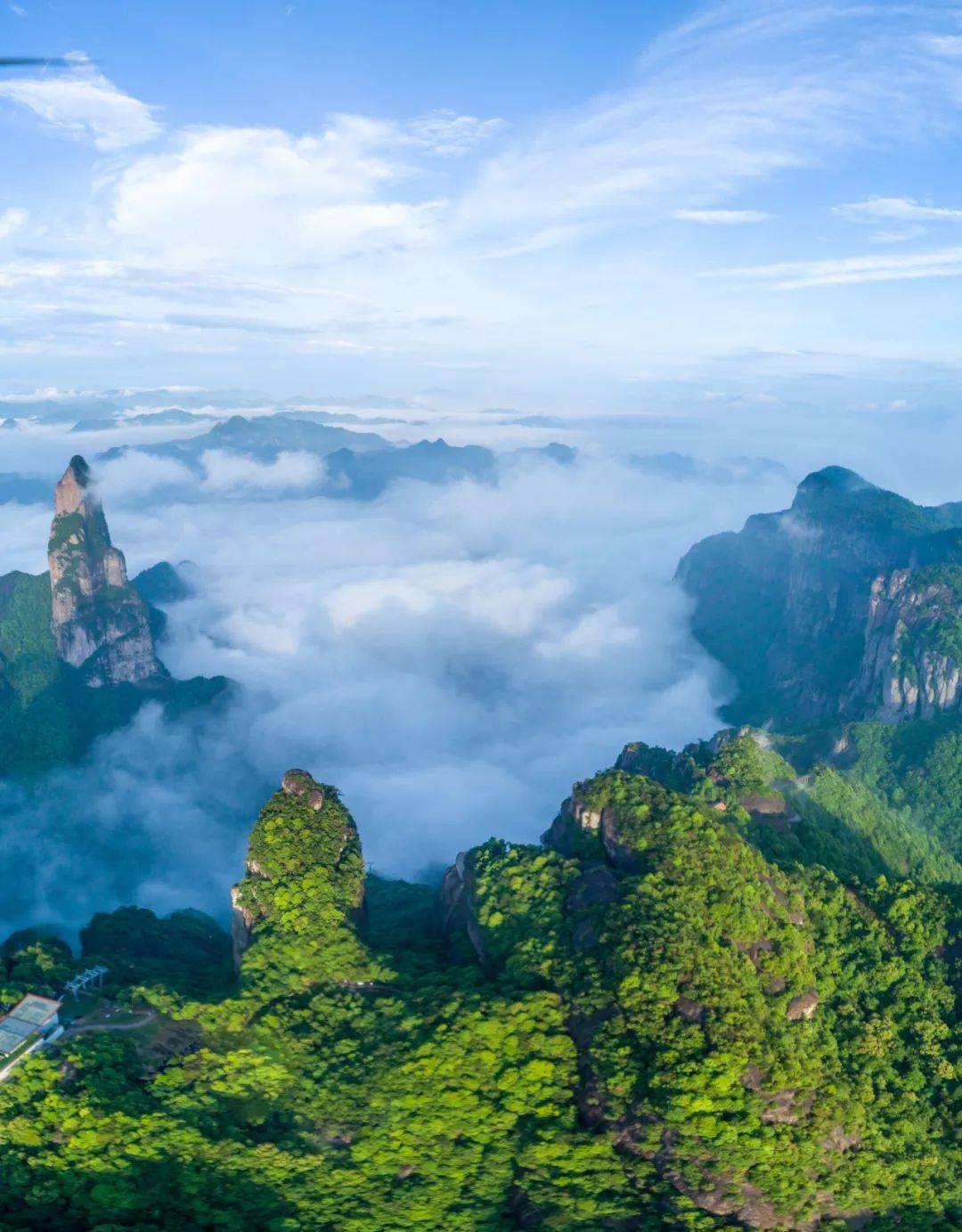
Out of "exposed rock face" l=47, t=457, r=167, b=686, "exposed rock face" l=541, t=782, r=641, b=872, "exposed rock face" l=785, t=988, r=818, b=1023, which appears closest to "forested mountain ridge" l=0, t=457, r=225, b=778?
"exposed rock face" l=47, t=457, r=167, b=686

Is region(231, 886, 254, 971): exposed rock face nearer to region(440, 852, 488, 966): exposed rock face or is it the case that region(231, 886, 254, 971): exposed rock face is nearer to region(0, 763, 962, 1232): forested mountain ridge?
region(0, 763, 962, 1232): forested mountain ridge

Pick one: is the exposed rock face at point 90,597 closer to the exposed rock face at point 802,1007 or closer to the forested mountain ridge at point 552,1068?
the forested mountain ridge at point 552,1068

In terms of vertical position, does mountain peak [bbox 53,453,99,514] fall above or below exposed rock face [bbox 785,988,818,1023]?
above

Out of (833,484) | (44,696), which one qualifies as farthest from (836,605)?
(44,696)


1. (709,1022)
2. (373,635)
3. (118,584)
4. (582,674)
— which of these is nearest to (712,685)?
(582,674)

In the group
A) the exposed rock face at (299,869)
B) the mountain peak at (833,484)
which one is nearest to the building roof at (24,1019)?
the exposed rock face at (299,869)

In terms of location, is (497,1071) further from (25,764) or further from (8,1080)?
(25,764)
